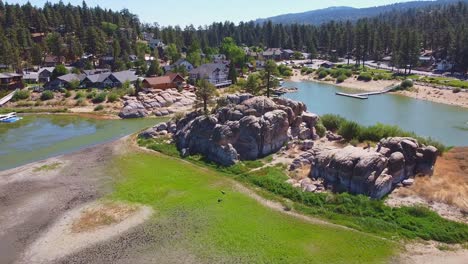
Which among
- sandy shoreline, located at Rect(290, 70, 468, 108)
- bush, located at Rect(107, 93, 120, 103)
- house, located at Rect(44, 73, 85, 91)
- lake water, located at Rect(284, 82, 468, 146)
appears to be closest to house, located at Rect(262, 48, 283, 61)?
sandy shoreline, located at Rect(290, 70, 468, 108)

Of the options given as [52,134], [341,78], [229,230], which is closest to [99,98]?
[52,134]

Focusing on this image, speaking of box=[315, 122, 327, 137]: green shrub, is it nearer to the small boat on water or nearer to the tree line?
the small boat on water

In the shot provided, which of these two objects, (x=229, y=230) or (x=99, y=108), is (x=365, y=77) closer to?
(x=99, y=108)

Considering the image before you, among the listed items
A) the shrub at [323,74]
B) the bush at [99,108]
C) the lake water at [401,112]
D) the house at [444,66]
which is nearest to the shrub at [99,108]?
the bush at [99,108]

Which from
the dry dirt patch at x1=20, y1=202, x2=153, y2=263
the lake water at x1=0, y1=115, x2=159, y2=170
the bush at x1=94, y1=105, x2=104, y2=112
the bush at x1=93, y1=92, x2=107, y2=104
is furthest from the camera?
the bush at x1=93, y1=92, x2=107, y2=104

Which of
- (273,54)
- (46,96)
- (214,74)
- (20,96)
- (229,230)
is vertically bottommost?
(229,230)

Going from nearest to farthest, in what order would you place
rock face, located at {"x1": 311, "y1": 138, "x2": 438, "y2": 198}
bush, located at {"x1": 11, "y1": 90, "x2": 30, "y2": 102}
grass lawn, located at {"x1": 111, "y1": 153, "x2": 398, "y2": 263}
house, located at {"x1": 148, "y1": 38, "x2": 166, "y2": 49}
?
grass lawn, located at {"x1": 111, "y1": 153, "x2": 398, "y2": 263} < rock face, located at {"x1": 311, "y1": 138, "x2": 438, "y2": 198} < bush, located at {"x1": 11, "y1": 90, "x2": 30, "y2": 102} < house, located at {"x1": 148, "y1": 38, "x2": 166, "y2": 49}

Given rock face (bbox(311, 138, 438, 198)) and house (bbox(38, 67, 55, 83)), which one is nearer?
rock face (bbox(311, 138, 438, 198))
